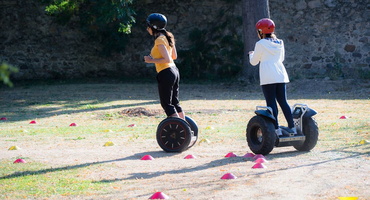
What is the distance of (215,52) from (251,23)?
229cm

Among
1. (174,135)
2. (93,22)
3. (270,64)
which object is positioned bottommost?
(174,135)

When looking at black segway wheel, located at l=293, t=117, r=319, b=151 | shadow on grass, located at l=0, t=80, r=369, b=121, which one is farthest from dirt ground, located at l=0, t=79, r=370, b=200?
shadow on grass, located at l=0, t=80, r=369, b=121

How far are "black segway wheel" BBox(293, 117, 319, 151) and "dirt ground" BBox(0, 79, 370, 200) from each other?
0.34 feet

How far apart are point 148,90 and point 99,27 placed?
3.92 metres

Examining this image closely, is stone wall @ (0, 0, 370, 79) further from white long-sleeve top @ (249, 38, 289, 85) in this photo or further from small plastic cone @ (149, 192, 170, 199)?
small plastic cone @ (149, 192, 170, 199)

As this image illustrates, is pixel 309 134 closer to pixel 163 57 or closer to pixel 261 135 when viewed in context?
pixel 261 135

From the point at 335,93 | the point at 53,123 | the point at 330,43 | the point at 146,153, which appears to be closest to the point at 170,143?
the point at 146,153

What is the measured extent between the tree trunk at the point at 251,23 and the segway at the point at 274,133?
1031cm

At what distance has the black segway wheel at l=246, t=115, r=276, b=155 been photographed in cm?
679

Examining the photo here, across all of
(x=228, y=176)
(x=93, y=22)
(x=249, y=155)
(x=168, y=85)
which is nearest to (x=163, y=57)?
(x=168, y=85)

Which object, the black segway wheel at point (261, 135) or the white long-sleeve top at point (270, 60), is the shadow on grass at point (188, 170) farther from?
the white long-sleeve top at point (270, 60)

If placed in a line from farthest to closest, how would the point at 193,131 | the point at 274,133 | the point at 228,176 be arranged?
1. the point at 193,131
2. the point at 274,133
3. the point at 228,176

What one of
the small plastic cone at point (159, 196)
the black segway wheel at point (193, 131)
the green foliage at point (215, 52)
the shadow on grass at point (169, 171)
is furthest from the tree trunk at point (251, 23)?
the small plastic cone at point (159, 196)

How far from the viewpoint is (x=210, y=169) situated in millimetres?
6223
